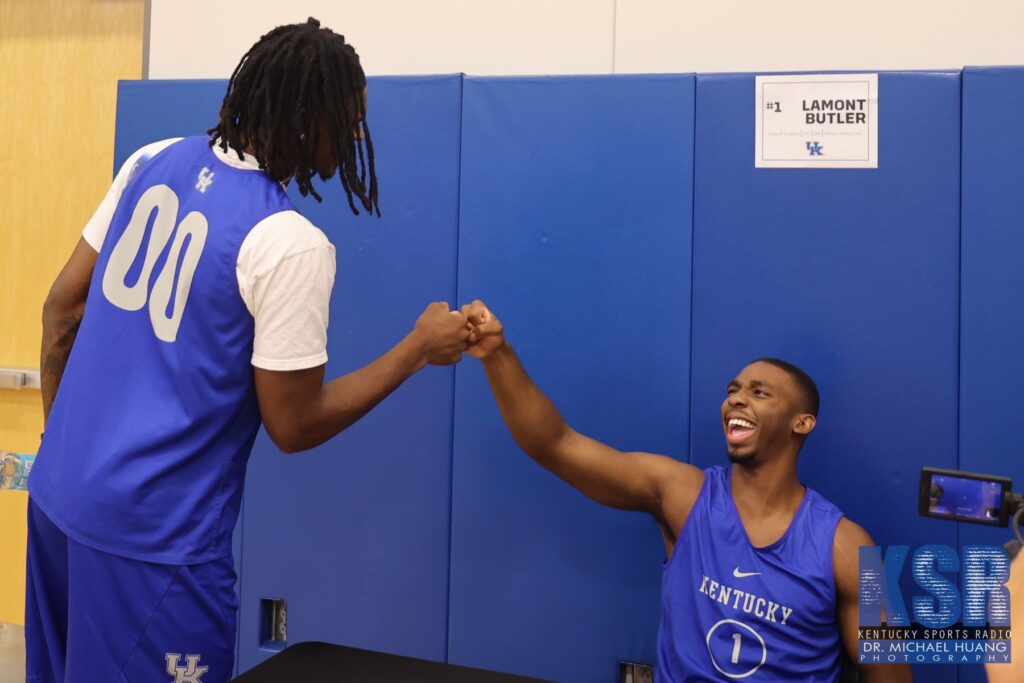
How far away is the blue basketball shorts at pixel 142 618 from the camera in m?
1.52

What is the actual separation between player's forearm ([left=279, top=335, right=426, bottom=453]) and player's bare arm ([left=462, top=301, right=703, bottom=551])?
1.86 feet

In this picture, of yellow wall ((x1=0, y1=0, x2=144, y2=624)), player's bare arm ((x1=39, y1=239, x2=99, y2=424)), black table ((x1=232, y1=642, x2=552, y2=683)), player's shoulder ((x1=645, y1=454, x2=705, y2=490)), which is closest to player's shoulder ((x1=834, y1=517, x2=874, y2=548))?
player's shoulder ((x1=645, y1=454, x2=705, y2=490))

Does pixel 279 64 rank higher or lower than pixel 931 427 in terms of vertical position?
higher

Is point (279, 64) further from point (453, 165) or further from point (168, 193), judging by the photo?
point (453, 165)

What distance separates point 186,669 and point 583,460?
106 cm

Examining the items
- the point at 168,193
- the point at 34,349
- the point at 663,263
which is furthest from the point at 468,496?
the point at 34,349

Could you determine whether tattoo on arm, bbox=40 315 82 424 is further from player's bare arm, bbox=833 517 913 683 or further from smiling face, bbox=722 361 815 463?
player's bare arm, bbox=833 517 913 683

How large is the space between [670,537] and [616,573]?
8.8 inches

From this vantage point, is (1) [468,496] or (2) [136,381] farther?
(1) [468,496]

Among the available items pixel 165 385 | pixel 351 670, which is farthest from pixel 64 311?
pixel 351 670

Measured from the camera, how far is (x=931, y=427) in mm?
2328

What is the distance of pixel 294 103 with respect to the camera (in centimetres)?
169
